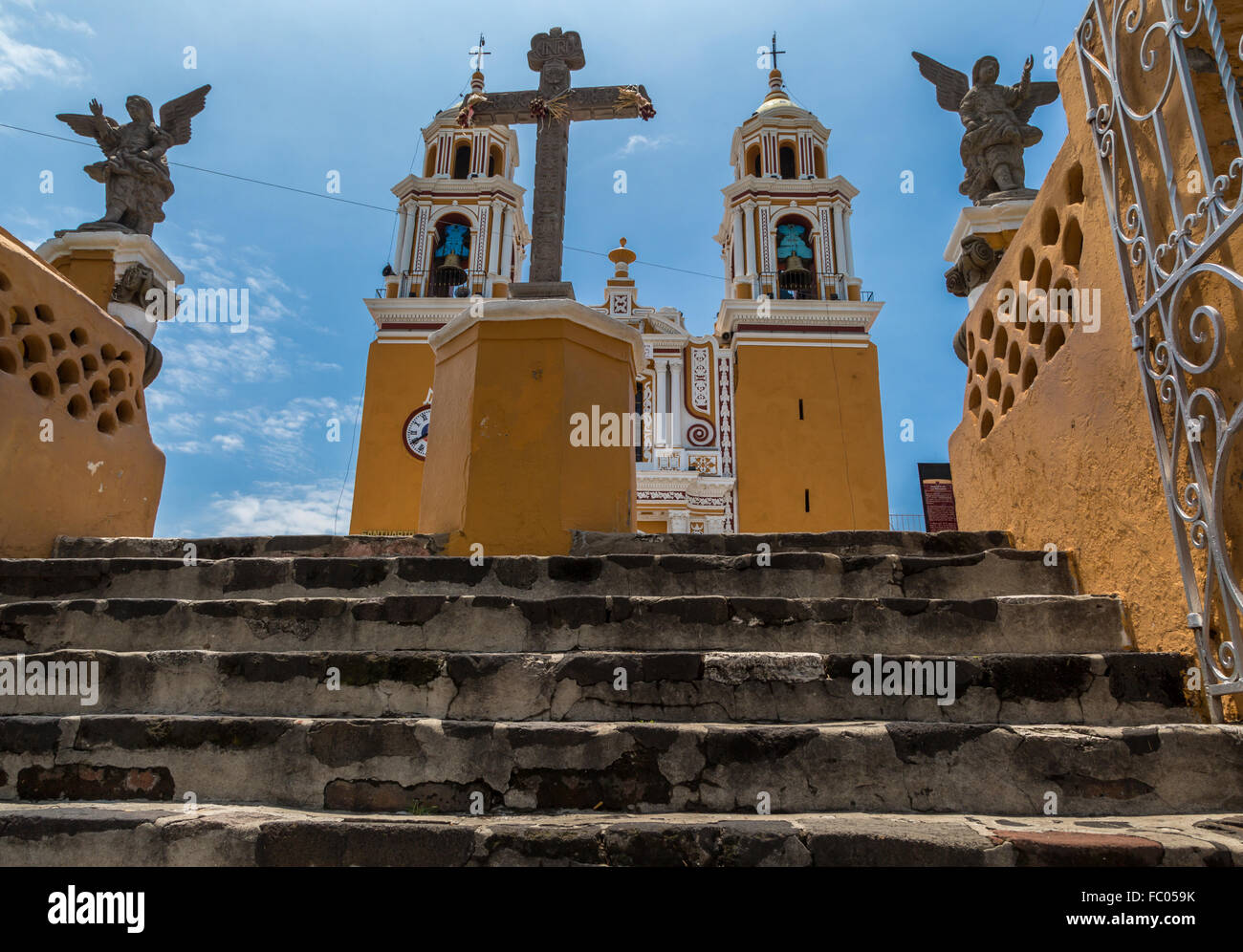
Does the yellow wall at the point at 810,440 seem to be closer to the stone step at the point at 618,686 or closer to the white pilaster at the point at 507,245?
the white pilaster at the point at 507,245

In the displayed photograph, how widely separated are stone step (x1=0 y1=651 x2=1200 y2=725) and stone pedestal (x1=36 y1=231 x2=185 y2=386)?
453 centimetres

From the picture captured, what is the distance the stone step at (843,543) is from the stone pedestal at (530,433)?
29.7 inches

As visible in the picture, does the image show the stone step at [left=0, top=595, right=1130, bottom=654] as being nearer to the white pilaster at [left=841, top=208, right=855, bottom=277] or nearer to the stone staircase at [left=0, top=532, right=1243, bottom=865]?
the stone staircase at [left=0, top=532, right=1243, bottom=865]

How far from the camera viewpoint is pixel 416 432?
13.1 m

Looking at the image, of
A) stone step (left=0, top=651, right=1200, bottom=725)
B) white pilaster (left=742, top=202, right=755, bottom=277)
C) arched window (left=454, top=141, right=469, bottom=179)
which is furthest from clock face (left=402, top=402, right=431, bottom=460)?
stone step (left=0, top=651, right=1200, bottom=725)

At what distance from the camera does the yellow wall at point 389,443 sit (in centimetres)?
1269

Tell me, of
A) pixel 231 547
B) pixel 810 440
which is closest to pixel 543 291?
Answer: pixel 231 547

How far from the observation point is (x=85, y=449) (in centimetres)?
411

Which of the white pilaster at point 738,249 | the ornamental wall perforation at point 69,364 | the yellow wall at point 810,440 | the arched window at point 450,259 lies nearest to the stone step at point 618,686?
the ornamental wall perforation at point 69,364

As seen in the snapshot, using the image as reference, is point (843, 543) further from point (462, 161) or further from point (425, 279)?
point (462, 161)

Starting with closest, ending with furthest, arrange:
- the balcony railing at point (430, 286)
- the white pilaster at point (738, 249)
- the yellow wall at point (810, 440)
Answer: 1. the yellow wall at point (810, 440)
2. the balcony railing at point (430, 286)
3. the white pilaster at point (738, 249)

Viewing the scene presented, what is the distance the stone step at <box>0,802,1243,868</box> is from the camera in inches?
61.6
